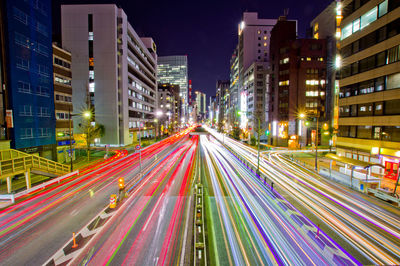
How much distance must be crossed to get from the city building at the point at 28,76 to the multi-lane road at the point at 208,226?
10.4 m

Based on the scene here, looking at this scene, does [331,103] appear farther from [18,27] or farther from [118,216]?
[18,27]

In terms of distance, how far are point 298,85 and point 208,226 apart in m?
54.5

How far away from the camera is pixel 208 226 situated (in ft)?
36.2

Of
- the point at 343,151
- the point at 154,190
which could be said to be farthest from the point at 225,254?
the point at 343,151

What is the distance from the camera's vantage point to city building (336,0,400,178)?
2169 cm

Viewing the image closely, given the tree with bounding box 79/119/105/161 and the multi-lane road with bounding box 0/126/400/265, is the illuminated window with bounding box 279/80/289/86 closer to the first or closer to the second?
the multi-lane road with bounding box 0/126/400/265

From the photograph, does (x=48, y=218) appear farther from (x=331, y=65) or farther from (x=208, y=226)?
(x=331, y=65)

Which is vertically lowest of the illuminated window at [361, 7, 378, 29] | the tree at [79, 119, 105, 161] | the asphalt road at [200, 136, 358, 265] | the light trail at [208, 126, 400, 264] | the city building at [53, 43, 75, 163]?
the light trail at [208, 126, 400, 264]

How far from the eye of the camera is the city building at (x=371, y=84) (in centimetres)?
2169

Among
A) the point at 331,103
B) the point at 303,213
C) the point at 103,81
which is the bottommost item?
the point at 303,213

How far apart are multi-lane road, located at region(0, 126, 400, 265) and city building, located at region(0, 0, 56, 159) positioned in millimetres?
10390

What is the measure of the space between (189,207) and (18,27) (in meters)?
Answer: 29.5

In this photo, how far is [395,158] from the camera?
21.7m

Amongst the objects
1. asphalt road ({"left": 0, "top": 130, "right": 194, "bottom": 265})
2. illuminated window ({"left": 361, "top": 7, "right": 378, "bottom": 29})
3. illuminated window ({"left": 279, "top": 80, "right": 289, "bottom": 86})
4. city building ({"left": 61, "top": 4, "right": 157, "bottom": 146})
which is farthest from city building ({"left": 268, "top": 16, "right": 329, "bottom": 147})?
asphalt road ({"left": 0, "top": 130, "right": 194, "bottom": 265})
